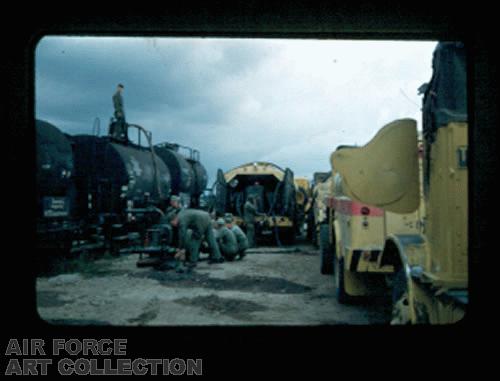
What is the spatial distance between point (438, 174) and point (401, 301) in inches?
40.2

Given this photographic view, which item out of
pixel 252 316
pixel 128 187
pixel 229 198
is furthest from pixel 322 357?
pixel 229 198

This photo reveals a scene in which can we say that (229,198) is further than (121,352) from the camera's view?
Yes

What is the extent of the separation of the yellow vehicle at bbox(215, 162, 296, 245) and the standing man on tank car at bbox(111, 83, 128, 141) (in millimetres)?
4067

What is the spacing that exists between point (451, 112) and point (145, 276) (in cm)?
741

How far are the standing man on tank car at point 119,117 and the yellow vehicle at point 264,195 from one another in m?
→ 4.07

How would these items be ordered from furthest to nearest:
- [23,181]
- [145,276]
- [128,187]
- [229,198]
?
[229,198], [128,187], [145,276], [23,181]

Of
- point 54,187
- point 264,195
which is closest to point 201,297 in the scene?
point 54,187

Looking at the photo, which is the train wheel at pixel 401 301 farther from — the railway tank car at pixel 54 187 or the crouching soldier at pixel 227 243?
the crouching soldier at pixel 227 243

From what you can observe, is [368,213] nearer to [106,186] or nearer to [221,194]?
[106,186]

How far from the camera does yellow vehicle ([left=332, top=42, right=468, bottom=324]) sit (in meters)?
2.50

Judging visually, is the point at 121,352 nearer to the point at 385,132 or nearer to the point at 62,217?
the point at 385,132

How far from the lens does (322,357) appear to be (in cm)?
207

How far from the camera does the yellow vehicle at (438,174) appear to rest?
8.20 ft

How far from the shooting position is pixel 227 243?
1122 cm
